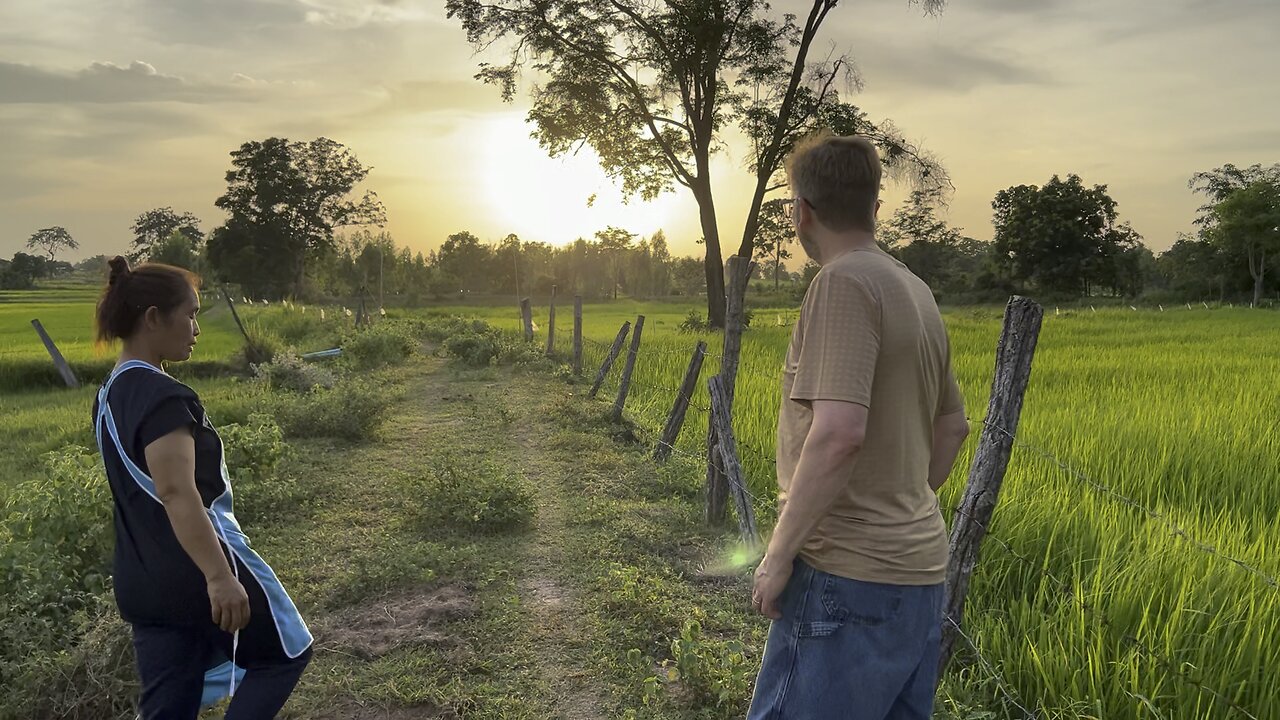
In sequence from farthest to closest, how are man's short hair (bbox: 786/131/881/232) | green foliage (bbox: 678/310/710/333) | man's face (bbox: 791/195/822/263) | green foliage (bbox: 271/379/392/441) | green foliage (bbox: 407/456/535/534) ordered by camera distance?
green foliage (bbox: 678/310/710/333) < green foliage (bbox: 271/379/392/441) < green foliage (bbox: 407/456/535/534) < man's face (bbox: 791/195/822/263) < man's short hair (bbox: 786/131/881/232)

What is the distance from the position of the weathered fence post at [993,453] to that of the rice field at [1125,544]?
26 centimetres

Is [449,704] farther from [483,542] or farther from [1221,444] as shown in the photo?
[1221,444]

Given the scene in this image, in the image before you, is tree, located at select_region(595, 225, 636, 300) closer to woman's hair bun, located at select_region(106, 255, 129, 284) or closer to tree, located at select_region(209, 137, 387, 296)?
tree, located at select_region(209, 137, 387, 296)

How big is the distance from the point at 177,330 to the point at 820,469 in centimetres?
192

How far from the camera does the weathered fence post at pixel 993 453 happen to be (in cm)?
275

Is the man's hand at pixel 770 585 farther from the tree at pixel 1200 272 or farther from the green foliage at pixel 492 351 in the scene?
the tree at pixel 1200 272

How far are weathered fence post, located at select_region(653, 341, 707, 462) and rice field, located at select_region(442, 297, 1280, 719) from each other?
348 millimetres

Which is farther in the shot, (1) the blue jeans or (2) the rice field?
(2) the rice field

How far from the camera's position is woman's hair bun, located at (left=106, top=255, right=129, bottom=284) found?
88.5 inches

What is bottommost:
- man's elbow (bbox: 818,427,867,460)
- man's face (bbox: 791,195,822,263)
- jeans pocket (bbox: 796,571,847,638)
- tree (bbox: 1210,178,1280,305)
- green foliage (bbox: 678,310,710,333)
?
green foliage (bbox: 678,310,710,333)

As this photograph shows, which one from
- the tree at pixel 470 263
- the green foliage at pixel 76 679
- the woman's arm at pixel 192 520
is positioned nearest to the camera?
the woman's arm at pixel 192 520

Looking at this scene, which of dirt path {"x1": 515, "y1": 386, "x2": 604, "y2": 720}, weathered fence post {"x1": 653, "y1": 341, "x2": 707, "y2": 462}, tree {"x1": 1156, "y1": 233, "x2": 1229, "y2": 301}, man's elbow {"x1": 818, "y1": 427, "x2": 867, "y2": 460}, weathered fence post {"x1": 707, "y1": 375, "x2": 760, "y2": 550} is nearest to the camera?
man's elbow {"x1": 818, "y1": 427, "x2": 867, "y2": 460}

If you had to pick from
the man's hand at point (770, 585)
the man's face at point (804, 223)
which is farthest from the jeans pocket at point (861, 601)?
the man's face at point (804, 223)

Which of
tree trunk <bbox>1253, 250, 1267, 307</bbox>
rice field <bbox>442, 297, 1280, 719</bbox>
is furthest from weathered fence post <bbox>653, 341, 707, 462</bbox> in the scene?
tree trunk <bbox>1253, 250, 1267, 307</bbox>
